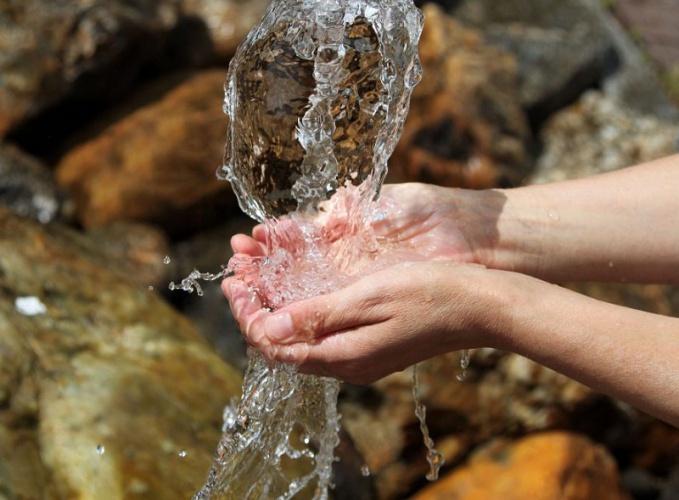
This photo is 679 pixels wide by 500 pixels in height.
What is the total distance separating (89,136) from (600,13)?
3.68 m

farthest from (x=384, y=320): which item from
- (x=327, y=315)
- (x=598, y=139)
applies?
(x=598, y=139)

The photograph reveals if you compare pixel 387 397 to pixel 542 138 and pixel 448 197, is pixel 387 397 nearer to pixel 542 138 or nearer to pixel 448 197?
pixel 448 197

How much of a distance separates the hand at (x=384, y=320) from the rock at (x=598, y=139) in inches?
129

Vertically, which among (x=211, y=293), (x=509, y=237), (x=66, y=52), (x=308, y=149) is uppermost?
(x=308, y=149)

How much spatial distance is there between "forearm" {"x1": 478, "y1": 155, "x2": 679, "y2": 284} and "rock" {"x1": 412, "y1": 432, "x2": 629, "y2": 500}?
1.32 meters

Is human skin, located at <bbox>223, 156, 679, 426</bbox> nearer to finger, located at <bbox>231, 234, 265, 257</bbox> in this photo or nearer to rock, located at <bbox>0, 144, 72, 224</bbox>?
finger, located at <bbox>231, 234, 265, 257</bbox>

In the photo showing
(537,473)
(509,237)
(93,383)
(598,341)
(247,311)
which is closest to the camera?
(598,341)

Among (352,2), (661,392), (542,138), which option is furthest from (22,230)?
(542,138)

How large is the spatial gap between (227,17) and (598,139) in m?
2.50

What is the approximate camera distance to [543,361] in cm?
180

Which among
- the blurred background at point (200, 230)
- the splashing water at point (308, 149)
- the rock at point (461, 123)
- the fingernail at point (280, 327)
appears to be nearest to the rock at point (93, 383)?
the blurred background at point (200, 230)

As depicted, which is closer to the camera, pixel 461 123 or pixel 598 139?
pixel 461 123

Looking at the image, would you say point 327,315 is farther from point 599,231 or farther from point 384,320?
point 599,231

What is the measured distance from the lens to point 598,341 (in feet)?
5.66
